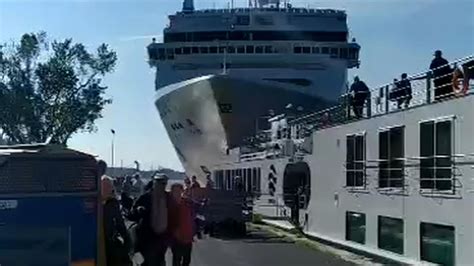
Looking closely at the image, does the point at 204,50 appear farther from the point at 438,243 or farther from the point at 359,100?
the point at 438,243

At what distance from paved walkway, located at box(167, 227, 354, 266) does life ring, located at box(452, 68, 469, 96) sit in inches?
160

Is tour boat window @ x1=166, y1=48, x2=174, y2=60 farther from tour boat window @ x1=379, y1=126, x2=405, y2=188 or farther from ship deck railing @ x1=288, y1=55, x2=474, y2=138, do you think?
tour boat window @ x1=379, y1=126, x2=405, y2=188

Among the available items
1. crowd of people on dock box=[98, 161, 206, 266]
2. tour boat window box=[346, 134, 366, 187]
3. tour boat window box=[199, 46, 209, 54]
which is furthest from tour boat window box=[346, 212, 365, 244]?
tour boat window box=[199, 46, 209, 54]

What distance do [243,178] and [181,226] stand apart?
31699 mm

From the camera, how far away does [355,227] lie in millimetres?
21781

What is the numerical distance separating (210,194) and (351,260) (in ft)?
26.9

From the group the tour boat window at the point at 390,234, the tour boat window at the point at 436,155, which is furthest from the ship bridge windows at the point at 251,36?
the tour boat window at the point at 436,155

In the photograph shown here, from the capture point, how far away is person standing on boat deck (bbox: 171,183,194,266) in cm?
1123

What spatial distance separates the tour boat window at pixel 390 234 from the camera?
18.4m

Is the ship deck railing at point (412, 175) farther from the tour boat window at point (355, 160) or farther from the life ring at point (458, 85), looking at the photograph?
the life ring at point (458, 85)

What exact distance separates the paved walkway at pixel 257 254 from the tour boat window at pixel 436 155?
2.51 meters

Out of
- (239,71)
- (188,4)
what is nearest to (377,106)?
(239,71)

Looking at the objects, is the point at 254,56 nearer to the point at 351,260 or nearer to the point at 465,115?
the point at 351,260

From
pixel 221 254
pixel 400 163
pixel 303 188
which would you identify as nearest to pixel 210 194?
pixel 303 188
